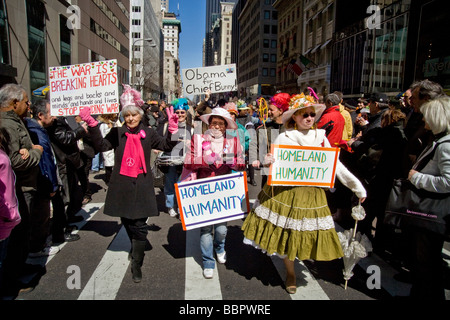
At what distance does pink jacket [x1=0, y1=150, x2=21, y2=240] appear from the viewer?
2.58m

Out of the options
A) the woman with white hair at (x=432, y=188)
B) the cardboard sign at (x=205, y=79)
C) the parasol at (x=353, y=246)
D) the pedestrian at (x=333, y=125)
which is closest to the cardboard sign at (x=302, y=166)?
the parasol at (x=353, y=246)

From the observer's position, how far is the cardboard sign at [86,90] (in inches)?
179

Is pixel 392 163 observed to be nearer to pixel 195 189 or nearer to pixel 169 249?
pixel 195 189

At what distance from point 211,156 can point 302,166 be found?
1.07m

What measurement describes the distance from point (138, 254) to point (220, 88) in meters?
5.40

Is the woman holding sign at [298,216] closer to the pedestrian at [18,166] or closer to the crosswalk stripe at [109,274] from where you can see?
the crosswalk stripe at [109,274]

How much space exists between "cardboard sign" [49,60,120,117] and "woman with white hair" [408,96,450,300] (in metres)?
3.84

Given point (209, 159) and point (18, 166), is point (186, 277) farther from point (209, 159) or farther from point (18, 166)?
point (18, 166)

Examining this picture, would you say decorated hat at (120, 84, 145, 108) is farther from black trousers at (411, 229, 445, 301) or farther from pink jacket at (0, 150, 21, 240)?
black trousers at (411, 229, 445, 301)

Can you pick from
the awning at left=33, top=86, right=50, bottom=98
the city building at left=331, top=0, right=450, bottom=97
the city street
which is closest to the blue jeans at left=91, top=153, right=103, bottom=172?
the awning at left=33, top=86, right=50, bottom=98

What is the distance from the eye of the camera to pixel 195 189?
3732 millimetres

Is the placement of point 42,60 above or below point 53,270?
above

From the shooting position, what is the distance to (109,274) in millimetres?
3871
